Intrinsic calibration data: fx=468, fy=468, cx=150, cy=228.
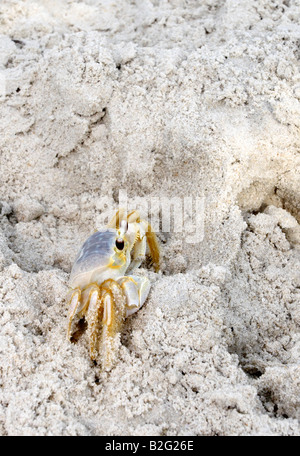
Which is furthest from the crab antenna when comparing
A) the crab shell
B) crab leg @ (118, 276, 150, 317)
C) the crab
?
crab leg @ (118, 276, 150, 317)

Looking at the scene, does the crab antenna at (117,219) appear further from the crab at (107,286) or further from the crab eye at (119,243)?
the crab eye at (119,243)

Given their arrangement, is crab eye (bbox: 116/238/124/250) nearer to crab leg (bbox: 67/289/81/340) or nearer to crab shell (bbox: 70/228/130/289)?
crab shell (bbox: 70/228/130/289)

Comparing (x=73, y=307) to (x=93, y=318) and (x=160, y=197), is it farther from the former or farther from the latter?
(x=160, y=197)

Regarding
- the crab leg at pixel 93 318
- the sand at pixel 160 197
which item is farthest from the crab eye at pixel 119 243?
the crab leg at pixel 93 318
